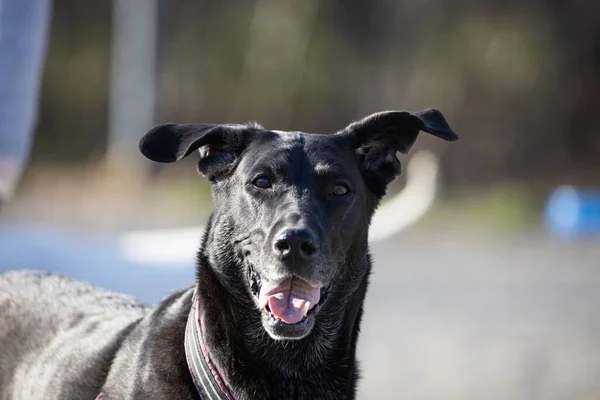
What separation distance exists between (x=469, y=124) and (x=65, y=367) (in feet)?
52.2

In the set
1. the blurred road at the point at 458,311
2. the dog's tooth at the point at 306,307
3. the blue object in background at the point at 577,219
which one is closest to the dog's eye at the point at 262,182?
the dog's tooth at the point at 306,307

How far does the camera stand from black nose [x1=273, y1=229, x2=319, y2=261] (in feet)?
11.2

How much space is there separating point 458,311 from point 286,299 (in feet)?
17.3

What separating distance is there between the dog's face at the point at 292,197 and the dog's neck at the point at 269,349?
6 cm

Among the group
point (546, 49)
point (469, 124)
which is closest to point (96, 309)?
point (469, 124)

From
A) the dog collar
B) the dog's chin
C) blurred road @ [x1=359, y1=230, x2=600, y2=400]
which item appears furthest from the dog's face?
blurred road @ [x1=359, y1=230, x2=600, y2=400]

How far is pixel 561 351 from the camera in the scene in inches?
293

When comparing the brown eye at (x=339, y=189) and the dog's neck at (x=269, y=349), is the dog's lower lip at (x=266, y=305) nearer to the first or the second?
the dog's neck at (x=269, y=349)

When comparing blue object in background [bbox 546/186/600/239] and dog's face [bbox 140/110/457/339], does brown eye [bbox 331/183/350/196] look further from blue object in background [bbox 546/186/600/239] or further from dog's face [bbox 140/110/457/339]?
blue object in background [bbox 546/186/600/239]

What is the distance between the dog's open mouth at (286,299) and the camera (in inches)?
136

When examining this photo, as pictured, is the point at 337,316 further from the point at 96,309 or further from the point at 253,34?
the point at 253,34

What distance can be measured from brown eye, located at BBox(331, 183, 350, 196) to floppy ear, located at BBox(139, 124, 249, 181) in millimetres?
404

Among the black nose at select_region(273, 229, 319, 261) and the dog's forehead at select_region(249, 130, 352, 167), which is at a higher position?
the dog's forehead at select_region(249, 130, 352, 167)

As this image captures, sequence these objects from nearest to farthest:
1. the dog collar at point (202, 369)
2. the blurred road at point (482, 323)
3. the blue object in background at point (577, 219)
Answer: the dog collar at point (202, 369), the blurred road at point (482, 323), the blue object in background at point (577, 219)
